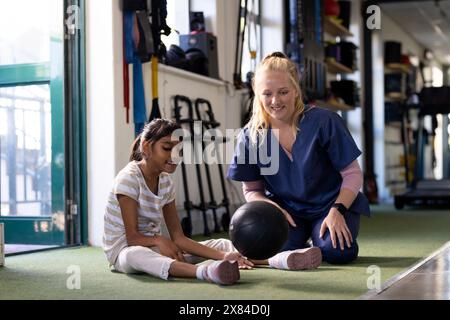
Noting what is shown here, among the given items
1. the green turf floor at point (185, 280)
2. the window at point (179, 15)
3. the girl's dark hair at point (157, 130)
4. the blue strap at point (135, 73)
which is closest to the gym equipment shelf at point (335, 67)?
the window at point (179, 15)

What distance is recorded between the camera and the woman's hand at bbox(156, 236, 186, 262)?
2.87m

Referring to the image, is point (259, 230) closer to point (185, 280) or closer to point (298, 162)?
point (185, 280)

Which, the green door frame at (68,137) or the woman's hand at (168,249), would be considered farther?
the green door frame at (68,137)

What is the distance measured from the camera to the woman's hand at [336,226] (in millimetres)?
3043

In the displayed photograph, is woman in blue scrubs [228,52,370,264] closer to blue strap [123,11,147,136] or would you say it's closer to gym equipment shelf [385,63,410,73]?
blue strap [123,11,147,136]

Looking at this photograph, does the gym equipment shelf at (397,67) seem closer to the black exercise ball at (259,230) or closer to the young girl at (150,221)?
the young girl at (150,221)

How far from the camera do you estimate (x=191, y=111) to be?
5191 mm

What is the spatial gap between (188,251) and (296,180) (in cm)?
64

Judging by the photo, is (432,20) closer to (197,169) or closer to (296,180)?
(197,169)

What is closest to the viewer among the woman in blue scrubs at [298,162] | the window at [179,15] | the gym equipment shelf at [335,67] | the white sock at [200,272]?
the white sock at [200,272]

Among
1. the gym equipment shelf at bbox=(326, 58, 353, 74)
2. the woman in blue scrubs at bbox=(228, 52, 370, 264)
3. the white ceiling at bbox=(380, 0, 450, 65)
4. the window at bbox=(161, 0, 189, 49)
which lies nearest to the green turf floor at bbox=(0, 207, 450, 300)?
the woman in blue scrubs at bbox=(228, 52, 370, 264)

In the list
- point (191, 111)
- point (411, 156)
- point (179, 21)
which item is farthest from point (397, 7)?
point (191, 111)

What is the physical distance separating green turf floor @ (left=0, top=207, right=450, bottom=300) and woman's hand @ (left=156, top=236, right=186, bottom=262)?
0.12 meters

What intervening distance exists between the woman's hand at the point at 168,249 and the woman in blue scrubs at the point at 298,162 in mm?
543
